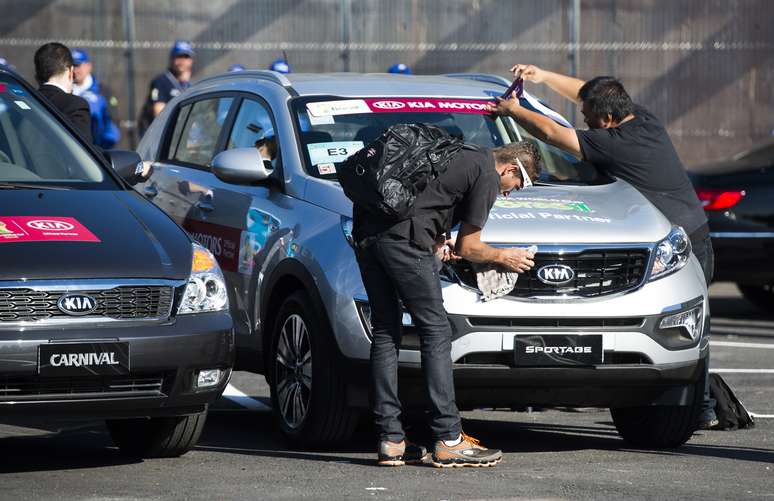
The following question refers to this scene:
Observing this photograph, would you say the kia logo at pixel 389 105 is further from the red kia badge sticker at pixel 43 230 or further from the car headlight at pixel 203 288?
the red kia badge sticker at pixel 43 230

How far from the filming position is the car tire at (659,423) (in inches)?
292

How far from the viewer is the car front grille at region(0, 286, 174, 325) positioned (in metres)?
6.24

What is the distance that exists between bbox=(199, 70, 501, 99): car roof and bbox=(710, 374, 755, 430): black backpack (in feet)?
6.33

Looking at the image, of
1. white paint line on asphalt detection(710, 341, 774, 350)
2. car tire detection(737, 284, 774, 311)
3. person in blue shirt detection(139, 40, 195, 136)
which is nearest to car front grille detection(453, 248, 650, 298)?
white paint line on asphalt detection(710, 341, 774, 350)

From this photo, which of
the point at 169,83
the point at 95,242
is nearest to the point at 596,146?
the point at 95,242

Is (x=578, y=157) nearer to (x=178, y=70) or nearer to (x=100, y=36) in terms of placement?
(x=178, y=70)

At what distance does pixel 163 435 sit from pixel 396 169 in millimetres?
1584

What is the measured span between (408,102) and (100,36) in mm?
9414

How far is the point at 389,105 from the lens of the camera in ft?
26.7

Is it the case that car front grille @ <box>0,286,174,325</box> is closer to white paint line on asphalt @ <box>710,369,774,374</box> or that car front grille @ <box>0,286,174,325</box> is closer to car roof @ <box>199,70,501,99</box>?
car roof @ <box>199,70,501,99</box>

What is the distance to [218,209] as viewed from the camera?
8.31 meters

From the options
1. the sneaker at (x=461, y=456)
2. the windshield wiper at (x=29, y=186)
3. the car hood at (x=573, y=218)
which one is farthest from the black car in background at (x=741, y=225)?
the windshield wiper at (x=29, y=186)

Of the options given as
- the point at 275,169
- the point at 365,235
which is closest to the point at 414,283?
the point at 365,235

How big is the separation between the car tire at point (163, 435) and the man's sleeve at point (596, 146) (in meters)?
2.31
